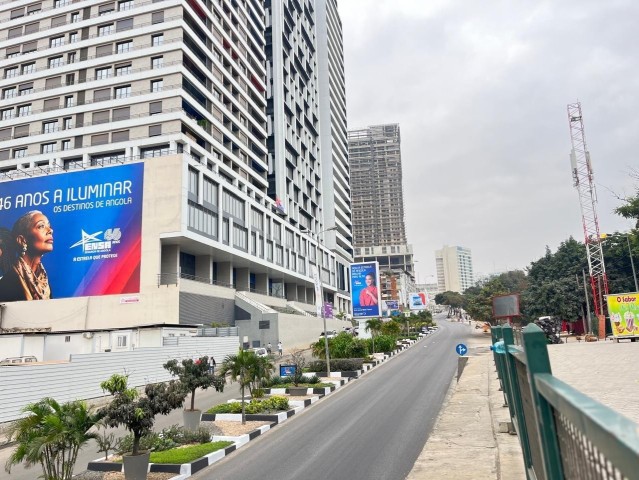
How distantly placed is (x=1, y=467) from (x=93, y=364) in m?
9.74

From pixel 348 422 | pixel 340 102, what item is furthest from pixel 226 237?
pixel 340 102

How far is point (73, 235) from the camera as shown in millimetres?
47844

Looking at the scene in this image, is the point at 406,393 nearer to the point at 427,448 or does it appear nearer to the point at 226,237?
the point at 427,448

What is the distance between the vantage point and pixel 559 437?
235 cm

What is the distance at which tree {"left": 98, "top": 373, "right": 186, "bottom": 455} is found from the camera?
995cm

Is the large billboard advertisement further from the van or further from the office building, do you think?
the van

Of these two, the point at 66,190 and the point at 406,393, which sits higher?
the point at 66,190

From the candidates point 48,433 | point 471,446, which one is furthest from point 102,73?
point 471,446

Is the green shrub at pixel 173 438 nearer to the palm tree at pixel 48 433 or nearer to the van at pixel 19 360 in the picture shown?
the palm tree at pixel 48 433

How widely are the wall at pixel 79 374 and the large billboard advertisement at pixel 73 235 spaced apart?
18.9m

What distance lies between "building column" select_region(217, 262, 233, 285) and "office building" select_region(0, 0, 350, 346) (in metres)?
0.12

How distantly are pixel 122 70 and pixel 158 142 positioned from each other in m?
11.8

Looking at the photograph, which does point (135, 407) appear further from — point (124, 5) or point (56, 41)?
point (56, 41)

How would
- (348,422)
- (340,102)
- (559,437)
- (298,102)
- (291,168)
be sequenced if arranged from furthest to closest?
1. (340,102)
2. (298,102)
3. (291,168)
4. (348,422)
5. (559,437)
